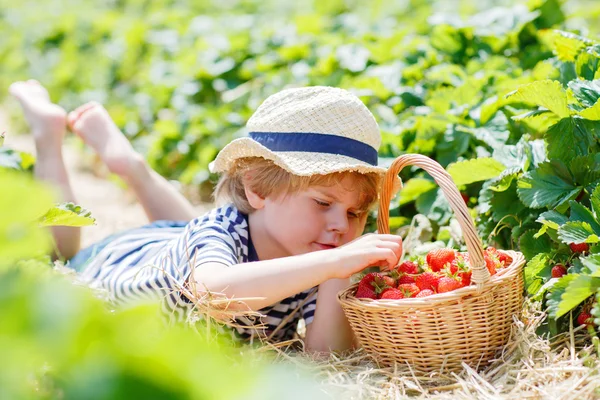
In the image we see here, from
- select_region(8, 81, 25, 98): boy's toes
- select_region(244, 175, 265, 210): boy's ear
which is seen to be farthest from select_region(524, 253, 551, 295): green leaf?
select_region(8, 81, 25, 98): boy's toes

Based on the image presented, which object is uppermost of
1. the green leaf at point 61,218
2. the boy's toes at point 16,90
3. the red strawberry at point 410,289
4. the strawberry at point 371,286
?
the green leaf at point 61,218

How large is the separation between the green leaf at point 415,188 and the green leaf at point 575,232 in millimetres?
961

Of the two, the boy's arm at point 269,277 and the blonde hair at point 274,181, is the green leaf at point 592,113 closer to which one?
the blonde hair at point 274,181

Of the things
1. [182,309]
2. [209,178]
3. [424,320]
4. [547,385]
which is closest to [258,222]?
[182,309]

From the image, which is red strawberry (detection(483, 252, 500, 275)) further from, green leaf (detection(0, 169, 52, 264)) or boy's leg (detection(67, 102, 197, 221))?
boy's leg (detection(67, 102, 197, 221))

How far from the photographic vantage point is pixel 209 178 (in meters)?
4.74

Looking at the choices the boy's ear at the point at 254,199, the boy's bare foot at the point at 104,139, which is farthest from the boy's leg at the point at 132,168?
the boy's ear at the point at 254,199

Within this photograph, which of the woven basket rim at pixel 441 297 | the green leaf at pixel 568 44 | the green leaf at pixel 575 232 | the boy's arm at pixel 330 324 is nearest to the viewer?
the woven basket rim at pixel 441 297

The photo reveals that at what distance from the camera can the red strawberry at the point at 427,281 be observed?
6.75ft

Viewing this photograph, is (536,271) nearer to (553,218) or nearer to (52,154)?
(553,218)

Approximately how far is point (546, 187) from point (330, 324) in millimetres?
840

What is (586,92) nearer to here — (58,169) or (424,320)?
(424,320)

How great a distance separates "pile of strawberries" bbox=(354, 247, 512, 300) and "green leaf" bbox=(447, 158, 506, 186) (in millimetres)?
456

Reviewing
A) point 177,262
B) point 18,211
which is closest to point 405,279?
point 177,262
